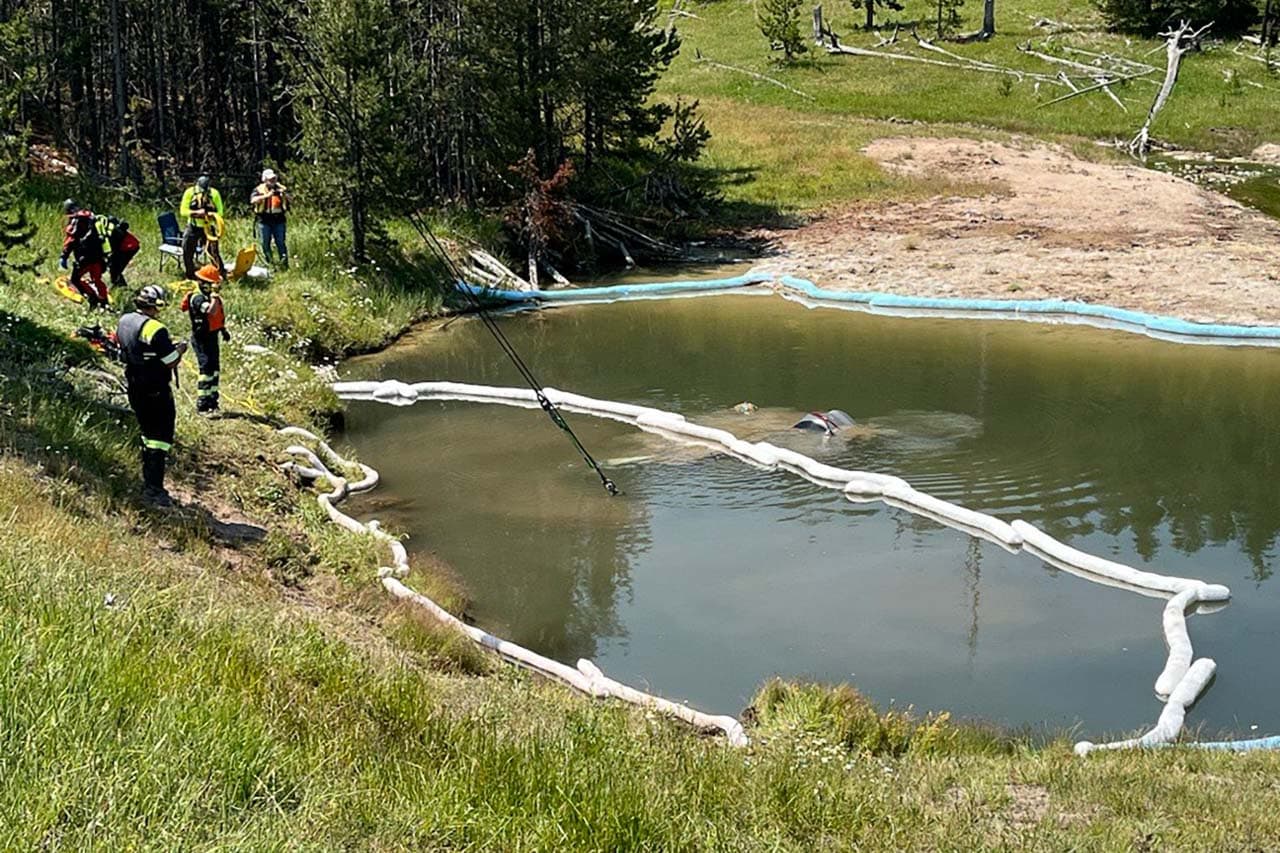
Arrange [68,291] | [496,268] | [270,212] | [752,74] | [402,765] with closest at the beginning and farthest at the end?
[402,765] < [68,291] < [270,212] < [496,268] < [752,74]

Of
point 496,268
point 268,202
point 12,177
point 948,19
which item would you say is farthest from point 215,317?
point 948,19

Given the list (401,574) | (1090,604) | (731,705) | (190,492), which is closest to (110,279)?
(190,492)

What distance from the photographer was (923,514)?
13.6 metres

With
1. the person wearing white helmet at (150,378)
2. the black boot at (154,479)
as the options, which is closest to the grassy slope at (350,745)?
the black boot at (154,479)

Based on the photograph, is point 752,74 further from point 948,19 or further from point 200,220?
point 200,220

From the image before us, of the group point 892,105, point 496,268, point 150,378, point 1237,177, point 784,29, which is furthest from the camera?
point 784,29

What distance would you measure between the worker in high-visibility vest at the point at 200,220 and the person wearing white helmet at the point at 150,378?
7.15 m

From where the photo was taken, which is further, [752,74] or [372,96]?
[752,74]

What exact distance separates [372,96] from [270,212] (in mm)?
2852

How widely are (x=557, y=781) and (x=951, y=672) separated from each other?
18.0 feet

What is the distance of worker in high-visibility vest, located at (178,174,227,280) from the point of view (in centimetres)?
1783

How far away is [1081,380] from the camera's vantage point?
1834 centimetres

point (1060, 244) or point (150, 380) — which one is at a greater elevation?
point (150, 380)

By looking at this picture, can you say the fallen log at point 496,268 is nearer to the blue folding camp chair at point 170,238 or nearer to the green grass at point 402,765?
the blue folding camp chair at point 170,238
